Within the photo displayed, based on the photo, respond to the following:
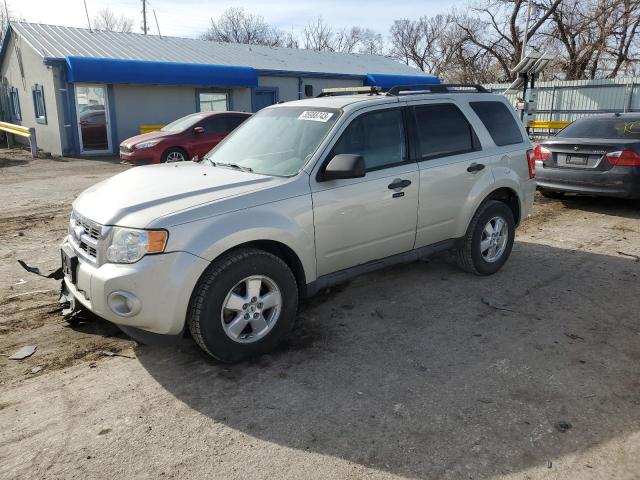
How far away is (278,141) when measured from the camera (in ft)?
14.9

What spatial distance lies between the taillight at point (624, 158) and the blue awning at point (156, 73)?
15.3 meters

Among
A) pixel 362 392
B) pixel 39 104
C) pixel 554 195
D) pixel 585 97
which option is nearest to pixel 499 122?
pixel 362 392

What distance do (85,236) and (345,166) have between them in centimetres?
190

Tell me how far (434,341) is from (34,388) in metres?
2.88

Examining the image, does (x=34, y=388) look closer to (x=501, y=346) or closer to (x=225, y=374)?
(x=225, y=374)

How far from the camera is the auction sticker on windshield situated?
4.39 meters

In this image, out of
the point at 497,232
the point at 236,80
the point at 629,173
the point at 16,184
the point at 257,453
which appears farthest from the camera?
the point at 236,80

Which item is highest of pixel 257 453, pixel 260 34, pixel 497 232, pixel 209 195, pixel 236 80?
pixel 260 34

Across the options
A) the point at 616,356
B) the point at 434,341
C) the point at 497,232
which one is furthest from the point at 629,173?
the point at 434,341

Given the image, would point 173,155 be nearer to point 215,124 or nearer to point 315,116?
point 215,124

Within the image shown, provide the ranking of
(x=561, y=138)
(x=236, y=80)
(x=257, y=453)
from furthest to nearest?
(x=236, y=80)
(x=561, y=138)
(x=257, y=453)

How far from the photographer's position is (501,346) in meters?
4.05

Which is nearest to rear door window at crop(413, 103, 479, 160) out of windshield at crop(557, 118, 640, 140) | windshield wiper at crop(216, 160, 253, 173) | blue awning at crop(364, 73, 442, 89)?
windshield wiper at crop(216, 160, 253, 173)

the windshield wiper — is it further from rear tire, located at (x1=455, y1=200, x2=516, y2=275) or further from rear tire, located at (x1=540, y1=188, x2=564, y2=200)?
rear tire, located at (x1=540, y1=188, x2=564, y2=200)
